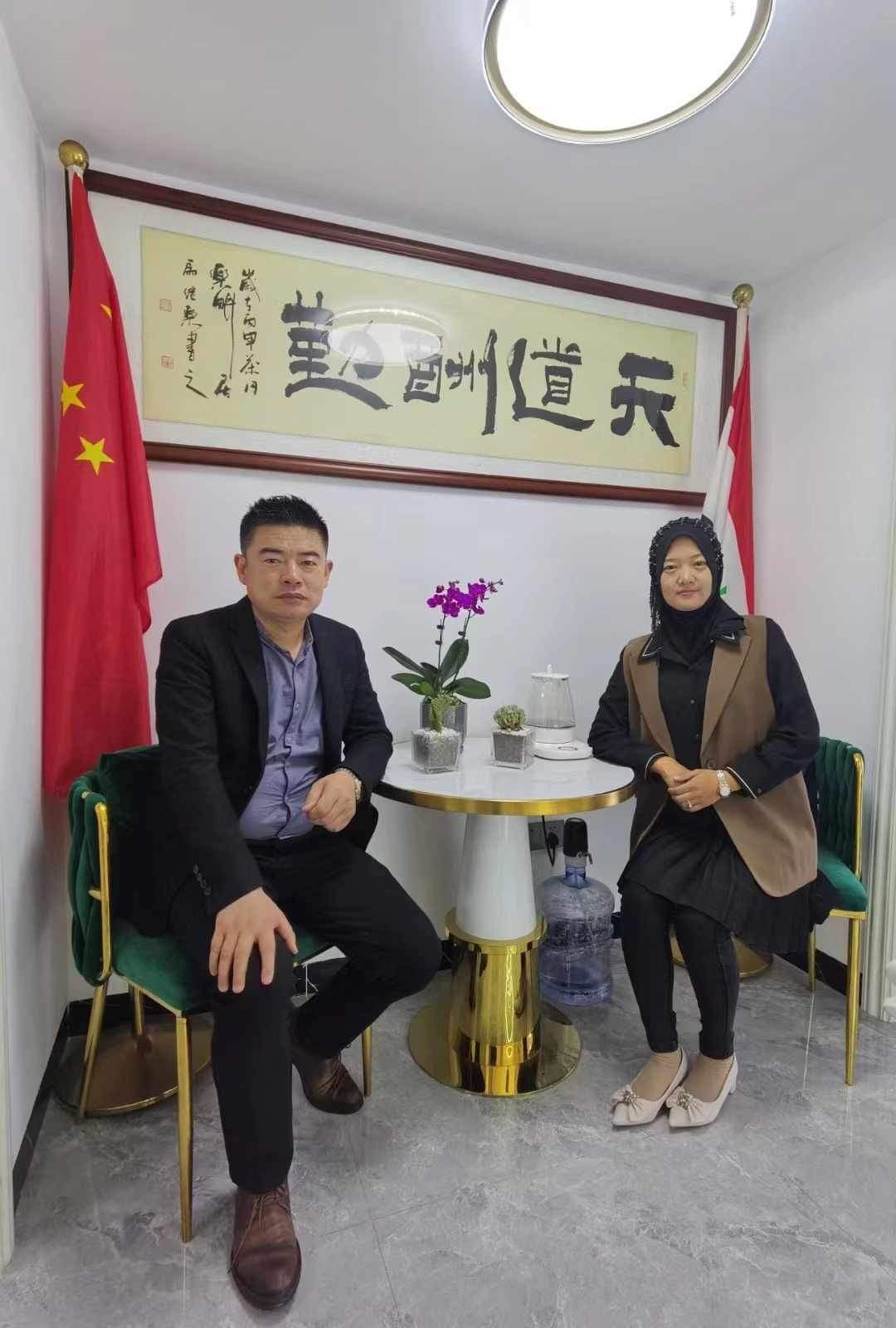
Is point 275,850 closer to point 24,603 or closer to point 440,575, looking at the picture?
point 24,603

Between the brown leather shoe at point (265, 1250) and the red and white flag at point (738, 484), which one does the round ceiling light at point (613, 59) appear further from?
the brown leather shoe at point (265, 1250)

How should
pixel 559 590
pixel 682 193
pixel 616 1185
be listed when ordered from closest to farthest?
pixel 616 1185 < pixel 682 193 < pixel 559 590

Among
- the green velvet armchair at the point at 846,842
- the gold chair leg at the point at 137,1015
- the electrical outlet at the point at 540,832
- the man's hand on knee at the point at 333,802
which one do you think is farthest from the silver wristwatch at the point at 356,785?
the green velvet armchair at the point at 846,842

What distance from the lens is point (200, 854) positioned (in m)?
1.38

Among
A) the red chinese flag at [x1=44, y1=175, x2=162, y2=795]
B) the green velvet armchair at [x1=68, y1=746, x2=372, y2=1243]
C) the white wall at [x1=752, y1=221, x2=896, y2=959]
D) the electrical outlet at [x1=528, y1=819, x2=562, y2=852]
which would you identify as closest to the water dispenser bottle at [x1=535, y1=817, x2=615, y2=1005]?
the electrical outlet at [x1=528, y1=819, x2=562, y2=852]

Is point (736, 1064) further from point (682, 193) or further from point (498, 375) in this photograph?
point (682, 193)

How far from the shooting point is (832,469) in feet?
7.65

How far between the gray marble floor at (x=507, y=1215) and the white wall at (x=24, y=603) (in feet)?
0.88

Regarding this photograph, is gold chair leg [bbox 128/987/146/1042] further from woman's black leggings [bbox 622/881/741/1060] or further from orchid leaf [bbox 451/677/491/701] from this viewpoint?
woman's black leggings [bbox 622/881/741/1060]

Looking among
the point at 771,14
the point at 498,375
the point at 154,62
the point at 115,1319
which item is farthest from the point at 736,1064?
the point at 154,62

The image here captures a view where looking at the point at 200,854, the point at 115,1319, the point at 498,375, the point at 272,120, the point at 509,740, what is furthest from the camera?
the point at 498,375

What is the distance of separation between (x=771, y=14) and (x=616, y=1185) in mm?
2364

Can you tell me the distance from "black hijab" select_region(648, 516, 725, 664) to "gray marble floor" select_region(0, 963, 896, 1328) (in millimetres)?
1138

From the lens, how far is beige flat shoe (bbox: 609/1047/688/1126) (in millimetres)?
1662
